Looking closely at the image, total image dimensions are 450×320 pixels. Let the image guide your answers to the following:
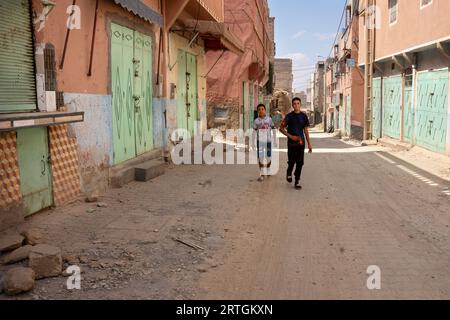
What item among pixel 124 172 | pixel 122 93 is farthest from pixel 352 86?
pixel 124 172

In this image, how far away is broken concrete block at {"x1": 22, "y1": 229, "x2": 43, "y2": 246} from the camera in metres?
4.68

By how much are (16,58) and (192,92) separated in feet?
32.9

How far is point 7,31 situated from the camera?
5289 mm

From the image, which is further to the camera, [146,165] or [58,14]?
[146,165]

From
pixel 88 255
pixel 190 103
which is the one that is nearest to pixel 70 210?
pixel 88 255

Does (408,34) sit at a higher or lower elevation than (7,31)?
higher

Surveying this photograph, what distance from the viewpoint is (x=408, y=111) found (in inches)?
718

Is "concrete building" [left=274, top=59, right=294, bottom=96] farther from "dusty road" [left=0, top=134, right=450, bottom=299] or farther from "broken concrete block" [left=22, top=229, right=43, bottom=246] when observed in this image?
"broken concrete block" [left=22, top=229, right=43, bottom=246]

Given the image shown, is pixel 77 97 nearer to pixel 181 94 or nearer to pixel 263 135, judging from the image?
pixel 263 135

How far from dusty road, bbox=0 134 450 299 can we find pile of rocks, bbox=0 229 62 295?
0.08m

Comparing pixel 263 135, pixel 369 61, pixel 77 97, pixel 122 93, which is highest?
pixel 369 61

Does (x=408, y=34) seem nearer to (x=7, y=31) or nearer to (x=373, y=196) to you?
(x=373, y=196)
